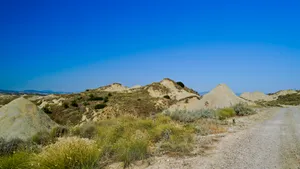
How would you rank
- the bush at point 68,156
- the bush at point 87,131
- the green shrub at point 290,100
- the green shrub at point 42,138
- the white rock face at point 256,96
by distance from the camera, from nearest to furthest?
the bush at point 68,156
the green shrub at point 42,138
the bush at point 87,131
the green shrub at point 290,100
the white rock face at point 256,96

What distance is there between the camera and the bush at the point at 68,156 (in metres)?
5.18

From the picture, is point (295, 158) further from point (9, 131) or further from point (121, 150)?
point (9, 131)

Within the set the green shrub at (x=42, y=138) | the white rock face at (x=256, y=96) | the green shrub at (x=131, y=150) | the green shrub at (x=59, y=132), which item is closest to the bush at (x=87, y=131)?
the green shrub at (x=59, y=132)

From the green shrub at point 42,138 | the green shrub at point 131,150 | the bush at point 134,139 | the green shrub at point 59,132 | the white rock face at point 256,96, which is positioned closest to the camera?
the green shrub at point 131,150

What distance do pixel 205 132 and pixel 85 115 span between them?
21032mm

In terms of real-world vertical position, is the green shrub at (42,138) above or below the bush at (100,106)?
below

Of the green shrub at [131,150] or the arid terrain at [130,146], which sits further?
the green shrub at [131,150]

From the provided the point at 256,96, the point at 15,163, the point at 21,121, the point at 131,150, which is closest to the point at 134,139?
the point at 131,150

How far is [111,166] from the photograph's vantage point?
6.31 meters

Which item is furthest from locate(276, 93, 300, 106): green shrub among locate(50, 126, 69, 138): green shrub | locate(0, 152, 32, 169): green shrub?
locate(0, 152, 32, 169): green shrub

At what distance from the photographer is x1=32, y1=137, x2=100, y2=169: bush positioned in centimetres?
518

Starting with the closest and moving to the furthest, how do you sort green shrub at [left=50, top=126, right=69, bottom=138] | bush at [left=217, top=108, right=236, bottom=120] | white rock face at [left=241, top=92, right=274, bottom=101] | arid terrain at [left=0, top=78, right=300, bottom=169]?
arid terrain at [left=0, top=78, right=300, bottom=169] < green shrub at [left=50, top=126, right=69, bottom=138] < bush at [left=217, top=108, right=236, bottom=120] < white rock face at [left=241, top=92, right=274, bottom=101]

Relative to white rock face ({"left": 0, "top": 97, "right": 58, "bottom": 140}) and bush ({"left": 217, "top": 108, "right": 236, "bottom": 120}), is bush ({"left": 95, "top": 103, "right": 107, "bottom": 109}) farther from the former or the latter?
white rock face ({"left": 0, "top": 97, "right": 58, "bottom": 140})

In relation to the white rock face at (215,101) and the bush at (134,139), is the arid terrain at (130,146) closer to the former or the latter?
the bush at (134,139)
